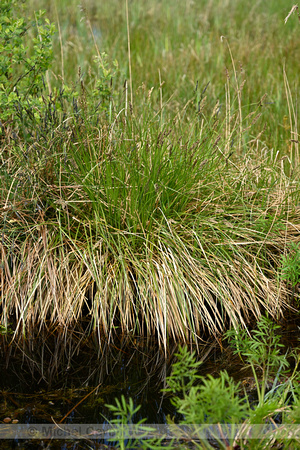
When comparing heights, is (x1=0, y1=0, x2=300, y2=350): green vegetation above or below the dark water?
above

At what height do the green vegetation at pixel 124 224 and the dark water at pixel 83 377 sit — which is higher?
the green vegetation at pixel 124 224

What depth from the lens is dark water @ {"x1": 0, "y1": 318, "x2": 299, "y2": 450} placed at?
7.03 feet

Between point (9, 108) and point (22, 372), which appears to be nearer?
point (22, 372)

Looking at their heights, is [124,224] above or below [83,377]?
above

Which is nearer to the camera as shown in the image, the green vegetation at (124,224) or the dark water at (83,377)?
the dark water at (83,377)

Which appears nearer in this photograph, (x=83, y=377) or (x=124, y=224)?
(x=83, y=377)

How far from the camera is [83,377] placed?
245 centimetres

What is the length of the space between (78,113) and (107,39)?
378cm

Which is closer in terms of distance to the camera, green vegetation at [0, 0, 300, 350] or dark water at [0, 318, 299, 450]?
dark water at [0, 318, 299, 450]

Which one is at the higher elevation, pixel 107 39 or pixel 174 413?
pixel 107 39

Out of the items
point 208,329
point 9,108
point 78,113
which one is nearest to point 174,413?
point 208,329

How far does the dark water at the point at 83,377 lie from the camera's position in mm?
2143

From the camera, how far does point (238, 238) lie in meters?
3.13

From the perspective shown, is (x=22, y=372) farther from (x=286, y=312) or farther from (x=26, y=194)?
(x=286, y=312)
